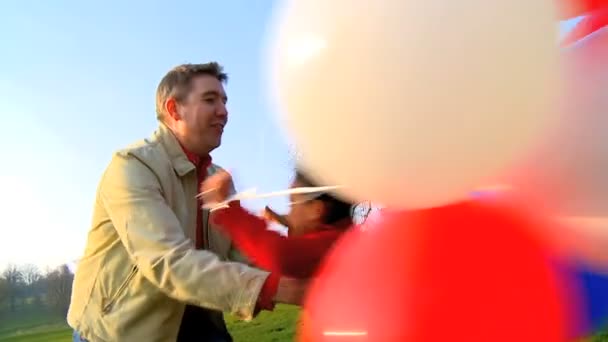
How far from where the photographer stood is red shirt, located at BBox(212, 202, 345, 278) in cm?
175

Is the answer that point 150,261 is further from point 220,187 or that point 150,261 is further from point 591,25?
point 591,25

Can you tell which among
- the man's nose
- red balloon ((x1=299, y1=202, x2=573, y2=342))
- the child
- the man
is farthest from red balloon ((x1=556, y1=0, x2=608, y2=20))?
the man's nose

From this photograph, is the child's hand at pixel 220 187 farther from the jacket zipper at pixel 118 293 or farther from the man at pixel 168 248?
the jacket zipper at pixel 118 293

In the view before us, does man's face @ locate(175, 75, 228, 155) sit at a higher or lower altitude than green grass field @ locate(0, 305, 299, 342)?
higher

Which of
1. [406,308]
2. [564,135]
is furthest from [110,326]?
[564,135]

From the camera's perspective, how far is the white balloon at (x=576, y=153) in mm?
A: 1275

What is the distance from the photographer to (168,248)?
1.75m

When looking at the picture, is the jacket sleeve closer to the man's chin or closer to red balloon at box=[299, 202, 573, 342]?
the man's chin

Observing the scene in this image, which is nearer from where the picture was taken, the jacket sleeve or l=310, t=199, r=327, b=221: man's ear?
the jacket sleeve

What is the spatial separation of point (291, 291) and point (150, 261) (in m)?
0.35

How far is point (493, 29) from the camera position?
119cm

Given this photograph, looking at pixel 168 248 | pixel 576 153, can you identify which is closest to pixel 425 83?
pixel 576 153

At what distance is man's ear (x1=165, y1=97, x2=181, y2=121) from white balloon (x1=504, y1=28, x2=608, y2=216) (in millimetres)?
1095

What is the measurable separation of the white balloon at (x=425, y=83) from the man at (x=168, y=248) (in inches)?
18.2
